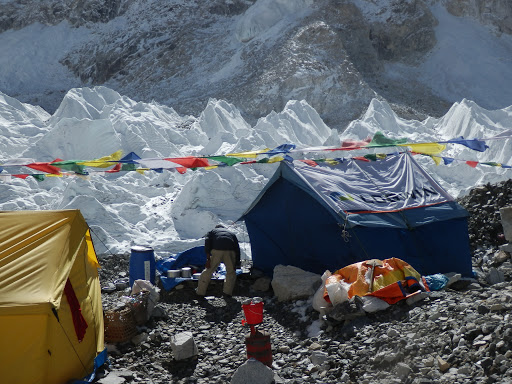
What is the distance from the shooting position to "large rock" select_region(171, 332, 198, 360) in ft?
15.3

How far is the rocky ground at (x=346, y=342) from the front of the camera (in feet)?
12.4

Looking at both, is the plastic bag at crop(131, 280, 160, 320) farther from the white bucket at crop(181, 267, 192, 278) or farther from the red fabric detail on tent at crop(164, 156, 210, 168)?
the red fabric detail on tent at crop(164, 156, 210, 168)

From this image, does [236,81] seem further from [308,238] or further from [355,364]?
[355,364]

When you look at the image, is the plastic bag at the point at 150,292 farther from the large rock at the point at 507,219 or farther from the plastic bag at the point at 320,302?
the large rock at the point at 507,219

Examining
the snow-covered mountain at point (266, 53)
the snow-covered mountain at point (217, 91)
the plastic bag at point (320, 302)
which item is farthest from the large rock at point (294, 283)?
the snow-covered mountain at point (266, 53)

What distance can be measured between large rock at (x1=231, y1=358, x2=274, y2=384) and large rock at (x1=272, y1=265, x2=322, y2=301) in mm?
1980

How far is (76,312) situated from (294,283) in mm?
2396

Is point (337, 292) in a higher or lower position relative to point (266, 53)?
higher

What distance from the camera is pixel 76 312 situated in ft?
14.3

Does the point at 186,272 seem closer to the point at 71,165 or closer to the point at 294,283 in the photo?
the point at 294,283

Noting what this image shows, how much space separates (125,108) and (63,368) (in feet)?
59.3

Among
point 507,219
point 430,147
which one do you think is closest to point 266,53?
point 430,147

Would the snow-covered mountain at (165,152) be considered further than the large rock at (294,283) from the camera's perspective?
Yes

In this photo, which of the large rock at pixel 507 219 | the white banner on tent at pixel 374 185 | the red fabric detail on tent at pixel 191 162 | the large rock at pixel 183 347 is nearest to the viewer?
the large rock at pixel 183 347
